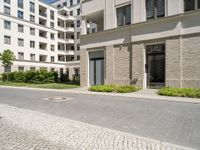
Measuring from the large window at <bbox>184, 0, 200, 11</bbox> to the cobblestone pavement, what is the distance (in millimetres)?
13135

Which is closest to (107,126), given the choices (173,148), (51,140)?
(51,140)

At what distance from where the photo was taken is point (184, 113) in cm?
842

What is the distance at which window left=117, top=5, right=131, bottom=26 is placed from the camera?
19.1 m

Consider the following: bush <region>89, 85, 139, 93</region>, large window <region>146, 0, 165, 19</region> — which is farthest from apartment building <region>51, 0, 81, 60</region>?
bush <region>89, 85, 139, 93</region>

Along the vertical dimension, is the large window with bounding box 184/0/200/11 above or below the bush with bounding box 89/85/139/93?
above

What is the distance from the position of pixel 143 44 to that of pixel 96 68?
6.09 m

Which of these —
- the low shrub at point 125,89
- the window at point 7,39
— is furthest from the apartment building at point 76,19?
the low shrub at point 125,89

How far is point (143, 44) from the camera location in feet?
57.1

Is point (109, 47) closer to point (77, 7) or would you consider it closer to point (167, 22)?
point (167, 22)

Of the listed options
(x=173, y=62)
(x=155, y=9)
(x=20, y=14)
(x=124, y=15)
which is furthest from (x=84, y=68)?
(x=20, y=14)

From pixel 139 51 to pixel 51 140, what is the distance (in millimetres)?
13607

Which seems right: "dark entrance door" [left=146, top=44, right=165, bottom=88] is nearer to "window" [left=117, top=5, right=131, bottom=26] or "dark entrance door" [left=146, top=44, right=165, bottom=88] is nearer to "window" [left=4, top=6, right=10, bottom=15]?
"window" [left=117, top=5, right=131, bottom=26]

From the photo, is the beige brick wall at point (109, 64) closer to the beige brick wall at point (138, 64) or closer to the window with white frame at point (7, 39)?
the beige brick wall at point (138, 64)

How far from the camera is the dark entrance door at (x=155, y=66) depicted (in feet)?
55.6
